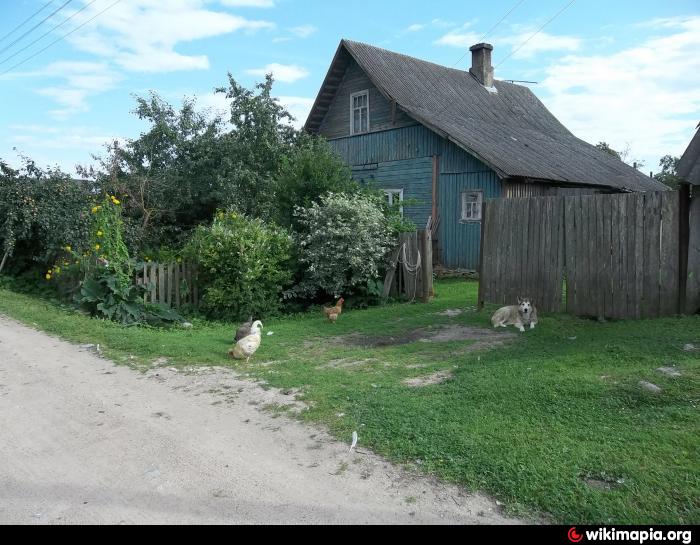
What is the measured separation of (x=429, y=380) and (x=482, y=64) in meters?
22.8

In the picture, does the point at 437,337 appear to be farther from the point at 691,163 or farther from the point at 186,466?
the point at 186,466

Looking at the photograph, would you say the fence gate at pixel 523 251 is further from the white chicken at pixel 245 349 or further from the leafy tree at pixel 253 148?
the leafy tree at pixel 253 148

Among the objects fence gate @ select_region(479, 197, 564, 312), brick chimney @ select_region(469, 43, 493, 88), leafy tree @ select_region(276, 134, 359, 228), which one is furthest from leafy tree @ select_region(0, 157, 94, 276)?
brick chimney @ select_region(469, 43, 493, 88)

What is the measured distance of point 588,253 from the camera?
8.49m

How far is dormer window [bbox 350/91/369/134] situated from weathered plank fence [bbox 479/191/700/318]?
12328 millimetres

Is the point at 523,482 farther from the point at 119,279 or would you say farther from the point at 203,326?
the point at 119,279

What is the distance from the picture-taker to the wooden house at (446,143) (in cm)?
1711

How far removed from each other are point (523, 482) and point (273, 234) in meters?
8.62

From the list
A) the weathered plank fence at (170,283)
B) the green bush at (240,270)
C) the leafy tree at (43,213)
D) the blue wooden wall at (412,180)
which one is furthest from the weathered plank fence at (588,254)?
the leafy tree at (43,213)

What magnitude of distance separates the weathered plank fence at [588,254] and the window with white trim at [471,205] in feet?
24.6

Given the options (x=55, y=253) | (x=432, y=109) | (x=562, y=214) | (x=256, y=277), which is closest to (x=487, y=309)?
(x=562, y=214)

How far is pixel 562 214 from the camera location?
877cm
